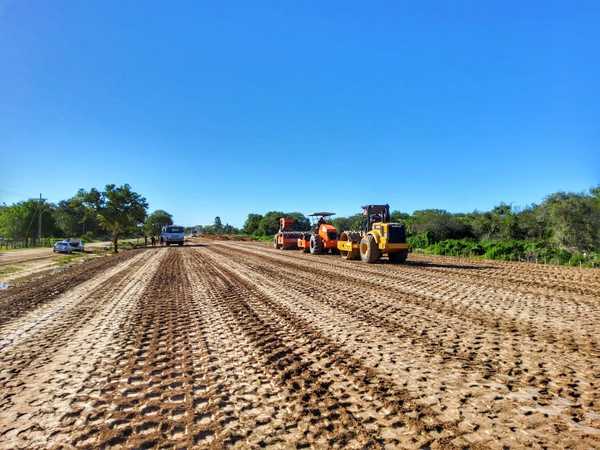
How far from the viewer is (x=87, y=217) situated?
1289 inches

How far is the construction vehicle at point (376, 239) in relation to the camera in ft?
44.7

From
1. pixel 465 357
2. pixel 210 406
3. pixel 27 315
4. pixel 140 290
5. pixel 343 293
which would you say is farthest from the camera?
pixel 140 290

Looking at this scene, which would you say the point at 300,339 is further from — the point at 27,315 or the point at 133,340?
the point at 27,315

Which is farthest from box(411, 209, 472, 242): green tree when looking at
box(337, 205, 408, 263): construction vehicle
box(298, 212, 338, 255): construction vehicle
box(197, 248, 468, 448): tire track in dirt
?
box(197, 248, 468, 448): tire track in dirt

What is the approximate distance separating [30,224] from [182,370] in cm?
6462

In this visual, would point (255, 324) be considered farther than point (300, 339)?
Yes

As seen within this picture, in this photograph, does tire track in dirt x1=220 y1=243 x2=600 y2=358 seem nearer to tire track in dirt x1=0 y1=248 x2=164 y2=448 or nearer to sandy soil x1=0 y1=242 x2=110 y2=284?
tire track in dirt x1=0 y1=248 x2=164 y2=448

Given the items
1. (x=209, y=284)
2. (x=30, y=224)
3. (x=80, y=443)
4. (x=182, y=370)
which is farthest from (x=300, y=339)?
(x=30, y=224)

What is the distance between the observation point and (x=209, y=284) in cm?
968

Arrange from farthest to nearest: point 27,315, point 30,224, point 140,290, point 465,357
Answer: point 30,224, point 140,290, point 27,315, point 465,357

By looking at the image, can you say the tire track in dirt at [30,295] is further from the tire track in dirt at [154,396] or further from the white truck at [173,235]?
the white truck at [173,235]

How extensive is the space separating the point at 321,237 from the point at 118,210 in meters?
23.7

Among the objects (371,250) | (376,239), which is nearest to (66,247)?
(371,250)

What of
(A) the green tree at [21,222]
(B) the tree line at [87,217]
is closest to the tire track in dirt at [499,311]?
(B) the tree line at [87,217]
